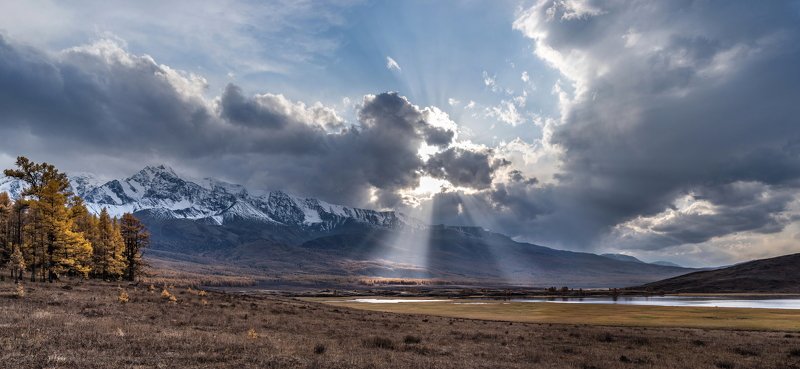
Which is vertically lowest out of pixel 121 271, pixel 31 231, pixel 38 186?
pixel 121 271

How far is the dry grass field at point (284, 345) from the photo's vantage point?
18.2 metres

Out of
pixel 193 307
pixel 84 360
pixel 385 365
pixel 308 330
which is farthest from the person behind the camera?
pixel 193 307

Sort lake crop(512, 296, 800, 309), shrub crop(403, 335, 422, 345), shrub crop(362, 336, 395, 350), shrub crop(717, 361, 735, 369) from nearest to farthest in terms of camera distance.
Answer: shrub crop(717, 361, 735, 369)
shrub crop(362, 336, 395, 350)
shrub crop(403, 335, 422, 345)
lake crop(512, 296, 800, 309)

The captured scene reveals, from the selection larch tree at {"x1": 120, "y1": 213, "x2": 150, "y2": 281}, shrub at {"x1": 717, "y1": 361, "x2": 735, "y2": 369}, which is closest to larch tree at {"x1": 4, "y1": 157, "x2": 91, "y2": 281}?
larch tree at {"x1": 120, "y1": 213, "x2": 150, "y2": 281}

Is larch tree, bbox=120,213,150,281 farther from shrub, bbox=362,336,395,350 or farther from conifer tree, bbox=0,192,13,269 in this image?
shrub, bbox=362,336,395,350

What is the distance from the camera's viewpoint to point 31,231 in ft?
200

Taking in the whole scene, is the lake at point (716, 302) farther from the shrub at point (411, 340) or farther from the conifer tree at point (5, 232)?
the conifer tree at point (5, 232)

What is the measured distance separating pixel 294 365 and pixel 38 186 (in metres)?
60.4

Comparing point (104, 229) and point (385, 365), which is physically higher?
point (104, 229)

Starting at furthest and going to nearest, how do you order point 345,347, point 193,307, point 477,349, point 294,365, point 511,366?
point 193,307, point 477,349, point 345,347, point 511,366, point 294,365

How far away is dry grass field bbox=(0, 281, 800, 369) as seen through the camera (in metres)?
18.2

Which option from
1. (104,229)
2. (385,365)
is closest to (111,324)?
(385,365)

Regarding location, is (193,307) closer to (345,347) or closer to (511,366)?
(345,347)

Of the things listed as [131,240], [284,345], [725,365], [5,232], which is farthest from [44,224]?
[725,365]
